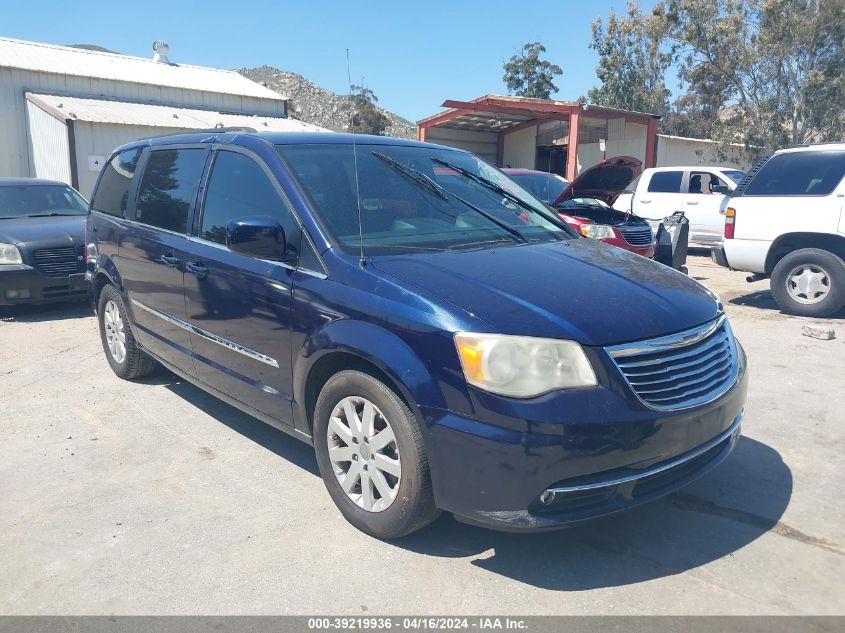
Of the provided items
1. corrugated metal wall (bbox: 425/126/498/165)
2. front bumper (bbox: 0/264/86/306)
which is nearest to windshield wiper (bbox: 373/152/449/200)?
front bumper (bbox: 0/264/86/306)

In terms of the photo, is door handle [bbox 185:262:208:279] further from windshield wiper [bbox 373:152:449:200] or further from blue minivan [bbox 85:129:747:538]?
windshield wiper [bbox 373:152:449:200]

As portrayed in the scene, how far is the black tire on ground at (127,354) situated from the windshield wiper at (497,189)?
2.79 meters

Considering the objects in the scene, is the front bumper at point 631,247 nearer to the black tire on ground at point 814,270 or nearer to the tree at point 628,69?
the black tire on ground at point 814,270

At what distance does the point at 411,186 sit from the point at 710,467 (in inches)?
85.3

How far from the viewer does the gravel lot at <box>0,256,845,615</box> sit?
2.80 m

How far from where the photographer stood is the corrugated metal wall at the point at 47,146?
65.8 feet

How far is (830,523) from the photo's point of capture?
10.9 ft

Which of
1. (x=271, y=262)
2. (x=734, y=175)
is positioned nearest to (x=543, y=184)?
(x=734, y=175)

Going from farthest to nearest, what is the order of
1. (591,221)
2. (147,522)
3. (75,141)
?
1. (75,141)
2. (591,221)
3. (147,522)

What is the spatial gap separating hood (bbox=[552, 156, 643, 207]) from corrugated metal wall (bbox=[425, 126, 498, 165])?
1637 cm

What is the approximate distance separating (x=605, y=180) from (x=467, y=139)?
62.5 feet

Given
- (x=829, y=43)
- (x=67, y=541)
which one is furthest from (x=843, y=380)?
(x=829, y=43)

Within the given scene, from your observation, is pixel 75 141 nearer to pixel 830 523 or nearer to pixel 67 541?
pixel 67 541

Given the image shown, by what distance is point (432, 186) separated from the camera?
406 cm
